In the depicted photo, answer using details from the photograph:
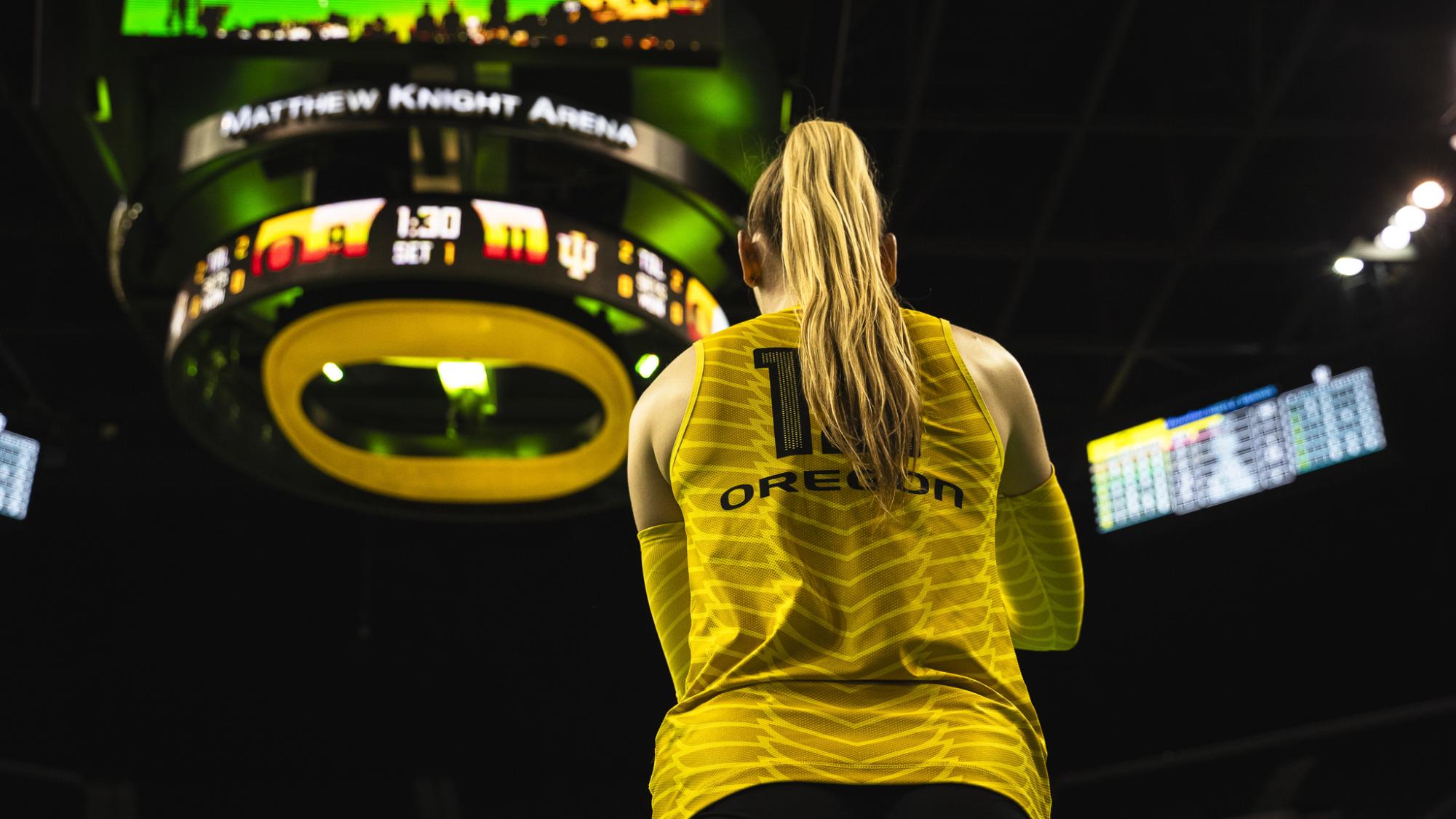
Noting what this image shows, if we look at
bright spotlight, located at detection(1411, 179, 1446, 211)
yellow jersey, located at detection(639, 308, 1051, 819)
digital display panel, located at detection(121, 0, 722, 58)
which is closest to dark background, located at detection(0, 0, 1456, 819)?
bright spotlight, located at detection(1411, 179, 1446, 211)

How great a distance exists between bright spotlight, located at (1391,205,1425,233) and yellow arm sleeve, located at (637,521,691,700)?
25.5ft

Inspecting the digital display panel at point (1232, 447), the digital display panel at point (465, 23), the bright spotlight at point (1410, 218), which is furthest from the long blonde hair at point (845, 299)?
the bright spotlight at point (1410, 218)

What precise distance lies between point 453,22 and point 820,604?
165 inches

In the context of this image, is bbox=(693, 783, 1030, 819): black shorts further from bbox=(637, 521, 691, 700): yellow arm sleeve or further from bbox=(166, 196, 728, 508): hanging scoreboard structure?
bbox=(166, 196, 728, 508): hanging scoreboard structure

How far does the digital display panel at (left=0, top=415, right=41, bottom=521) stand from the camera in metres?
8.36

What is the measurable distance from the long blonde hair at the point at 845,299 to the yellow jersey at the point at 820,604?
0.09 feet

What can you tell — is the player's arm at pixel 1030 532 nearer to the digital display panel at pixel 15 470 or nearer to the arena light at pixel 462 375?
the arena light at pixel 462 375

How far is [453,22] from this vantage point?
192 inches

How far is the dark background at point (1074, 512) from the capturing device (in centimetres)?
745

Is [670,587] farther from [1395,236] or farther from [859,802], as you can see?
[1395,236]

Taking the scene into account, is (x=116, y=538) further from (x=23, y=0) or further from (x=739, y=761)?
(x=739, y=761)

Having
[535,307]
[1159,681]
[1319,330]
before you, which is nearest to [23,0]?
[535,307]

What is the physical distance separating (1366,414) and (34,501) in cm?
990

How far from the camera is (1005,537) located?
1506 millimetres
